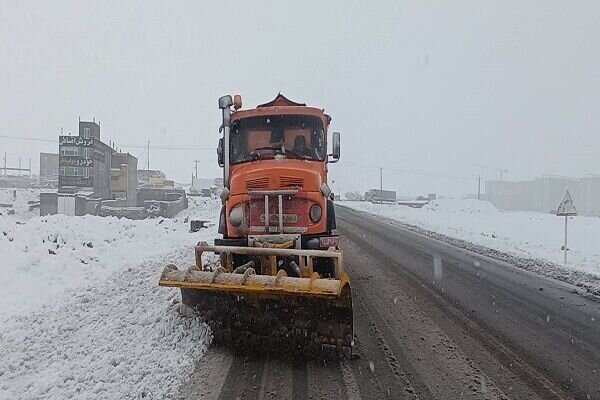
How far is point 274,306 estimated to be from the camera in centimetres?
468

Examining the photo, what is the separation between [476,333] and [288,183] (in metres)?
2.99

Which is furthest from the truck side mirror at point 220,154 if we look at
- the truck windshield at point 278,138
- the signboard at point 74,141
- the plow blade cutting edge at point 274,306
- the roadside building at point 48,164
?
the roadside building at point 48,164

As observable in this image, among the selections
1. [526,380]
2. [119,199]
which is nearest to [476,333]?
[526,380]

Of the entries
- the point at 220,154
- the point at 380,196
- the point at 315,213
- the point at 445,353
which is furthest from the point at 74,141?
the point at 380,196

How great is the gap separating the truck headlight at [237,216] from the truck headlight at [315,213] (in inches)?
37.2

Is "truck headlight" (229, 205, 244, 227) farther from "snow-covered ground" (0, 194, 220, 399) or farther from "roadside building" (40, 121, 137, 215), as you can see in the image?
"roadside building" (40, 121, 137, 215)

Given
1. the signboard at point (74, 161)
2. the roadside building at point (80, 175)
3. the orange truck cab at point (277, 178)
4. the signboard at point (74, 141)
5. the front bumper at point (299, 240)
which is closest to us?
the front bumper at point (299, 240)

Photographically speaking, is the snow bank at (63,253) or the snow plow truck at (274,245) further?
the snow bank at (63,253)

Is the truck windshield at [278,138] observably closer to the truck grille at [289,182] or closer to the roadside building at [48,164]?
the truck grille at [289,182]

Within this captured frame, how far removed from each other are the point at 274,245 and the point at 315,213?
3.07ft

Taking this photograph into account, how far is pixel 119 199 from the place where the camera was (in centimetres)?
4103

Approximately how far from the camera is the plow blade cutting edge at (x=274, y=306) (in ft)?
14.6

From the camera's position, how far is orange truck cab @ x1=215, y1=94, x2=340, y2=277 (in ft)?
20.4

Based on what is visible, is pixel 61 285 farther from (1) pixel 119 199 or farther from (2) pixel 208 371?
(1) pixel 119 199
